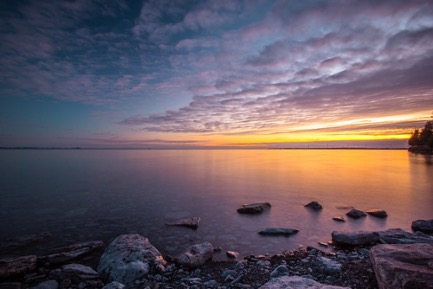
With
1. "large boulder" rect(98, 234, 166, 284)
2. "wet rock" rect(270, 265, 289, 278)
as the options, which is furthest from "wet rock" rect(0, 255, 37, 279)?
"wet rock" rect(270, 265, 289, 278)

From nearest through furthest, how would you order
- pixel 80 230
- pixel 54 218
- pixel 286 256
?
pixel 286 256
pixel 80 230
pixel 54 218

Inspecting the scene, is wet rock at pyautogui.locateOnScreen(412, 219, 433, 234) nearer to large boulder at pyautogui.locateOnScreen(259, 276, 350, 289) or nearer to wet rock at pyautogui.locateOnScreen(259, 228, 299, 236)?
wet rock at pyautogui.locateOnScreen(259, 228, 299, 236)

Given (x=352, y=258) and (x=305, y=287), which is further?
(x=352, y=258)

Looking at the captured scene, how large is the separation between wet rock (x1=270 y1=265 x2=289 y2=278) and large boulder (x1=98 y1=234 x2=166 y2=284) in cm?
355

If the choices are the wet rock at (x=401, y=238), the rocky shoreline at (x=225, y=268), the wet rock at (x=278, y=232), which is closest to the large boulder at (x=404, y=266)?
the rocky shoreline at (x=225, y=268)

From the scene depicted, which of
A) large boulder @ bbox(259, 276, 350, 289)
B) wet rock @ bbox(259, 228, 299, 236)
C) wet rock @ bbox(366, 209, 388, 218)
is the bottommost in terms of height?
wet rock @ bbox(366, 209, 388, 218)

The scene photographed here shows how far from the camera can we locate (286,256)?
8.11 m

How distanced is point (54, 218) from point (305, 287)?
14334 mm

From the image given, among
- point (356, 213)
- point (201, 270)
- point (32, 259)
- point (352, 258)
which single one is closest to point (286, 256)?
point (352, 258)

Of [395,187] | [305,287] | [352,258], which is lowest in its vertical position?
[395,187]

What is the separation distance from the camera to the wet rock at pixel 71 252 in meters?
7.95

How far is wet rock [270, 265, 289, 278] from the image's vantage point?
6551 mm

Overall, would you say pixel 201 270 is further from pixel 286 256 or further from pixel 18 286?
pixel 18 286

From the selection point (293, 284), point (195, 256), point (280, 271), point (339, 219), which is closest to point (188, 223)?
point (195, 256)
